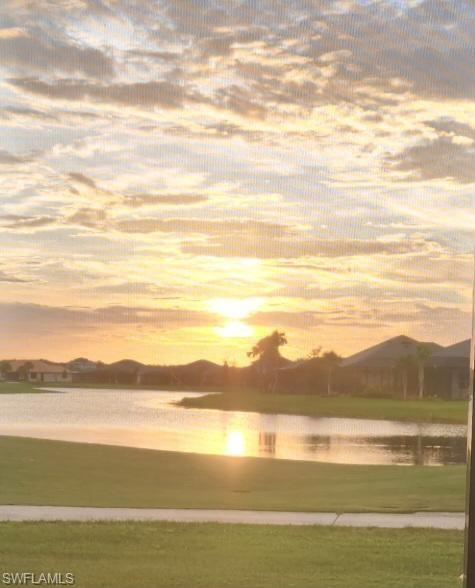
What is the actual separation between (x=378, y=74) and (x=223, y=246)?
0.76 m

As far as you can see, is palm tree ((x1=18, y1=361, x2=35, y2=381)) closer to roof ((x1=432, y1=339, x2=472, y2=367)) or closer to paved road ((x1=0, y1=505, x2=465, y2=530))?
paved road ((x1=0, y1=505, x2=465, y2=530))

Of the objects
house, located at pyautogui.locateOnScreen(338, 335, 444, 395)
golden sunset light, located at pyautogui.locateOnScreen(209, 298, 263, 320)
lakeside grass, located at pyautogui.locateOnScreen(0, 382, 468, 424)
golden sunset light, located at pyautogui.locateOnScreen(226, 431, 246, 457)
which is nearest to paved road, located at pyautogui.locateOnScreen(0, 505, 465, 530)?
golden sunset light, located at pyautogui.locateOnScreen(226, 431, 246, 457)

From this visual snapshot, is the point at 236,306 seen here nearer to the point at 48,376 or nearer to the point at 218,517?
the point at 48,376

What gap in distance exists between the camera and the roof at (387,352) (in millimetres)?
3303

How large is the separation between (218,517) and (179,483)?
255 millimetres

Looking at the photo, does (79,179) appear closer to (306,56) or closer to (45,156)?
(45,156)

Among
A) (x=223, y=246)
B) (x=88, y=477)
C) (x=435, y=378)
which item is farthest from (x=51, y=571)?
(x=435, y=378)

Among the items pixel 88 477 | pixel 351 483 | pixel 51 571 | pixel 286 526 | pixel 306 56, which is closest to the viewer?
pixel 51 571

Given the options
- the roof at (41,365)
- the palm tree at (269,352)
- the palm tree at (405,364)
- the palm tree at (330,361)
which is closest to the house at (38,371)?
the roof at (41,365)

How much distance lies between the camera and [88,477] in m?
3.74

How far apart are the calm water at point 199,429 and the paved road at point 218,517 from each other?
234mm

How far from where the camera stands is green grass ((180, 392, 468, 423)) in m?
3.38

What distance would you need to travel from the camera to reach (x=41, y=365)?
3.23m

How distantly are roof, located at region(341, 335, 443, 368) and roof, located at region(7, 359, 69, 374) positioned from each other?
945mm
